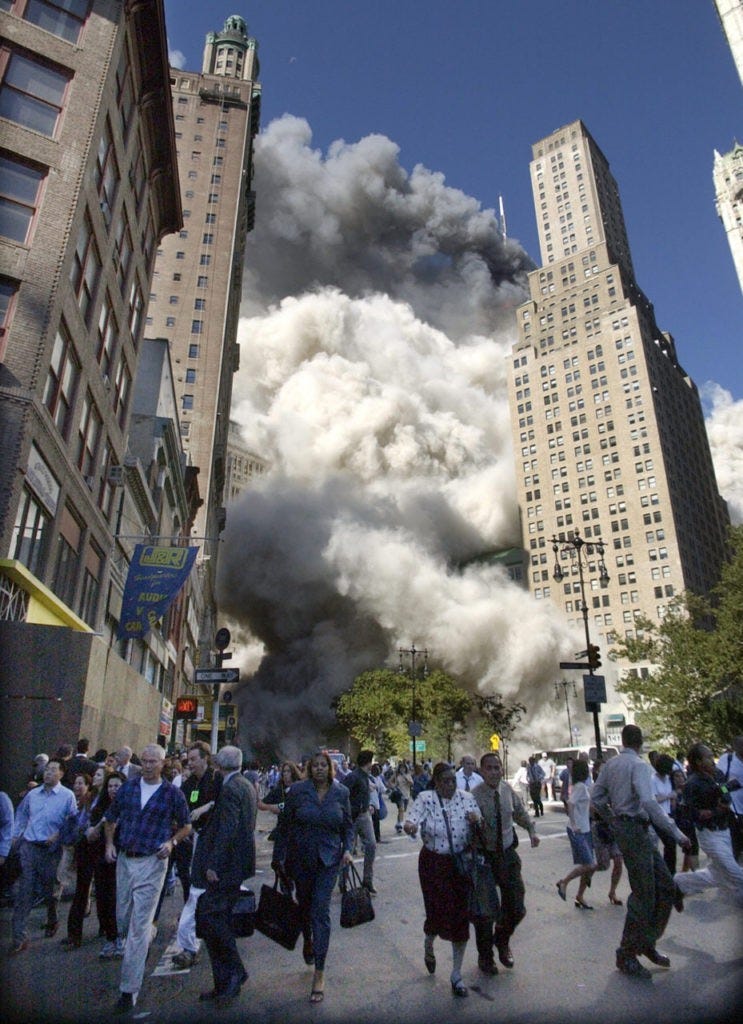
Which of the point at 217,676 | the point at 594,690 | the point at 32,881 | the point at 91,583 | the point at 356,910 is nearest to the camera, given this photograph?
the point at 356,910

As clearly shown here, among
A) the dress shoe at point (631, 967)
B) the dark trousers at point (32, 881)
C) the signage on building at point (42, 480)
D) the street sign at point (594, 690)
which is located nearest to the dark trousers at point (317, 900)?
the dress shoe at point (631, 967)

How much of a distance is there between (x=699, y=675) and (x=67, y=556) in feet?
104

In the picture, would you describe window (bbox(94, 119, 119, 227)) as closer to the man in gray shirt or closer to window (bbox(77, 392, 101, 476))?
window (bbox(77, 392, 101, 476))

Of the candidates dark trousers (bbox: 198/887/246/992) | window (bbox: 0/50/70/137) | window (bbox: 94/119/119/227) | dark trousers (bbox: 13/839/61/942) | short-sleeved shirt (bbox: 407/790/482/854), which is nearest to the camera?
dark trousers (bbox: 198/887/246/992)

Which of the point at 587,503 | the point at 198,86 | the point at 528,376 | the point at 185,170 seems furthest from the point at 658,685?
the point at 198,86

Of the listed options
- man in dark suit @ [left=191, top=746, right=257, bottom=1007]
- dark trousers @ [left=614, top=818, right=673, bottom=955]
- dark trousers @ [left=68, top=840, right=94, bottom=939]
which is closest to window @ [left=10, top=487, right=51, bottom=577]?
dark trousers @ [left=68, top=840, right=94, bottom=939]

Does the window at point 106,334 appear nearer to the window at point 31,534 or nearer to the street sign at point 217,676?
the window at point 31,534

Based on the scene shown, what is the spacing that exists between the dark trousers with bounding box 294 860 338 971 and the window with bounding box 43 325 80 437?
44.0ft

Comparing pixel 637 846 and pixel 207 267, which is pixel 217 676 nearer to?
pixel 637 846

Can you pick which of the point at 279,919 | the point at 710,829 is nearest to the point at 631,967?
the point at 710,829

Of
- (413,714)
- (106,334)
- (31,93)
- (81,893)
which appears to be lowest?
(81,893)

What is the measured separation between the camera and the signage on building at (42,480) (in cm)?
1427

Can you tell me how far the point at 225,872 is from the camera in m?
4.97

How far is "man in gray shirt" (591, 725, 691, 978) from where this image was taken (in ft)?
16.5
